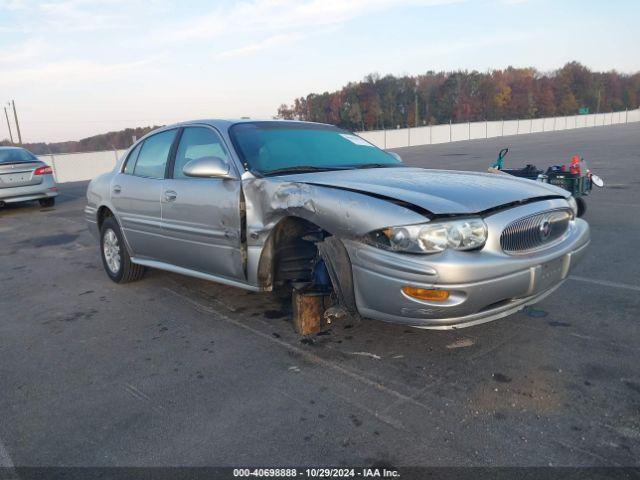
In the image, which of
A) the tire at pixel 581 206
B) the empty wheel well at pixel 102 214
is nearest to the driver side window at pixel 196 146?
the empty wheel well at pixel 102 214

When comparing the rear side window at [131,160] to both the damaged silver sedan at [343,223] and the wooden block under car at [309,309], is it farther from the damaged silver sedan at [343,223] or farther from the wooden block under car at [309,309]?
the wooden block under car at [309,309]

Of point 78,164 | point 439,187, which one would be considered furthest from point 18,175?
point 78,164

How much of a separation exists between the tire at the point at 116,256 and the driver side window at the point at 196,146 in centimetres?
125

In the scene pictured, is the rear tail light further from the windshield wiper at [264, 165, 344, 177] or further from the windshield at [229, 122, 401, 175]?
the windshield wiper at [264, 165, 344, 177]

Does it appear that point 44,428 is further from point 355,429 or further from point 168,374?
point 355,429

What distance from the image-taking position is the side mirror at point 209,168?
11.4 ft

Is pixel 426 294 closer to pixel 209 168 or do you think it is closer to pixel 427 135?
pixel 209 168

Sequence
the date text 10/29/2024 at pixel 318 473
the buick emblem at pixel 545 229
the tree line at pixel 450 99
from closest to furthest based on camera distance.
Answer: the date text 10/29/2024 at pixel 318 473
the buick emblem at pixel 545 229
the tree line at pixel 450 99

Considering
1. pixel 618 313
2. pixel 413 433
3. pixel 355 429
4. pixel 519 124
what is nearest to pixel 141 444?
pixel 355 429

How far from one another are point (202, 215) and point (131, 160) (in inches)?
66.1

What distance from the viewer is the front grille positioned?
9.15ft

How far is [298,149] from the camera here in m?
3.91

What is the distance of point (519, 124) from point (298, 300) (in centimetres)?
5852

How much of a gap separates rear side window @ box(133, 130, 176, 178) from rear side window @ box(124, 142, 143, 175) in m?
0.06
